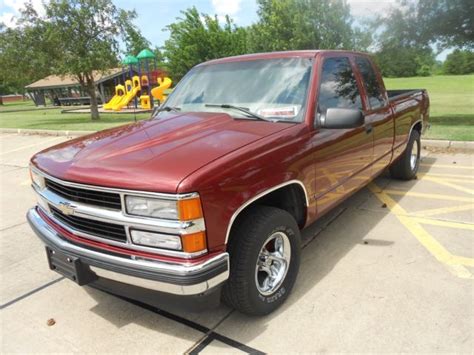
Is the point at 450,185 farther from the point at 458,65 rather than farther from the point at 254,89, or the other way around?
the point at 458,65

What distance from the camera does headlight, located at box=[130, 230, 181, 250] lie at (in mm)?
2279

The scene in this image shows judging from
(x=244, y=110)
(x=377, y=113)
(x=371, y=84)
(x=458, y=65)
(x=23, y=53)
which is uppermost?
(x=23, y=53)

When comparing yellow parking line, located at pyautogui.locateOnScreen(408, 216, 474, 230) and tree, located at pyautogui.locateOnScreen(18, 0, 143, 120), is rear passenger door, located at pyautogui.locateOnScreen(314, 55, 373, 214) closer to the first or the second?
yellow parking line, located at pyautogui.locateOnScreen(408, 216, 474, 230)

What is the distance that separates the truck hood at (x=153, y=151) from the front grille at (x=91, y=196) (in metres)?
0.08

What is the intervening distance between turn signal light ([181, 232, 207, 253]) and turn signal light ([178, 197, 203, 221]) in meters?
0.10

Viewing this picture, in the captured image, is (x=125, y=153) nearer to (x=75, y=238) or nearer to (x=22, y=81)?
(x=75, y=238)

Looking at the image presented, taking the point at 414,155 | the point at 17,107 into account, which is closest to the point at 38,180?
the point at 414,155

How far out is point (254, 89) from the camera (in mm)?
3551

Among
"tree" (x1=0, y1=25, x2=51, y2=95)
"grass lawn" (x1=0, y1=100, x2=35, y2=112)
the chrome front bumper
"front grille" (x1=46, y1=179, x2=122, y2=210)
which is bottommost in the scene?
the chrome front bumper

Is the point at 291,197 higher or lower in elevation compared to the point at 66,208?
lower

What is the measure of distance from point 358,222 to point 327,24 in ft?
104

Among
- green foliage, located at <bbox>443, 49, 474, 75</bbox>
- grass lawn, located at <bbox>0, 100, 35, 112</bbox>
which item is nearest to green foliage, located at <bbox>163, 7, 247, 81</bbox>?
grass lawn, located at <bbox>0, 100, 35, 112</bbox>

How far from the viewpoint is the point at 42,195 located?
306 cm

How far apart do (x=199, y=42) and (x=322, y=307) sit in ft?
130
